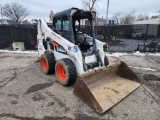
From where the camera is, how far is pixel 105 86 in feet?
12.2

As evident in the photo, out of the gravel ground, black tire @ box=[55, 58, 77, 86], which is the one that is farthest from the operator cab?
the gravel ground

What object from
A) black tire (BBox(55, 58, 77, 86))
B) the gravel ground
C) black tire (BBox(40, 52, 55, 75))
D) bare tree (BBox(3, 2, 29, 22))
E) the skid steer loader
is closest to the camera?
the gravel ground

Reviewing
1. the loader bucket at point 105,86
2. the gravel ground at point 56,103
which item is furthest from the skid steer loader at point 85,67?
the gravel ground at point 56,103

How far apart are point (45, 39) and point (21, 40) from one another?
684 centimetres

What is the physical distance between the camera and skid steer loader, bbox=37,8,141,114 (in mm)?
3244

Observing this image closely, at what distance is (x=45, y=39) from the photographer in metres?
5.11

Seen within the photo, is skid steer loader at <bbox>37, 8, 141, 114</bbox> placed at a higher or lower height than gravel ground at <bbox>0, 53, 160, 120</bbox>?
higher

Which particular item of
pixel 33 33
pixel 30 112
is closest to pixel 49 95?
pixel 30 112

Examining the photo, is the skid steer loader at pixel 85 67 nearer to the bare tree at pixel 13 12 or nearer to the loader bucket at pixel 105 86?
the loader bucket at pixel 105 86

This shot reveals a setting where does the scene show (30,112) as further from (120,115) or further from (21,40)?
(21,40)

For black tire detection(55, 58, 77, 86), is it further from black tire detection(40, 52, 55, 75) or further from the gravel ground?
black tire detection(40, 52, 55, 75)

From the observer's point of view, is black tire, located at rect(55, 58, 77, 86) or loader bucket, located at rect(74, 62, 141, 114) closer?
loader bucket, located at rect(74, 62, 141, 114)

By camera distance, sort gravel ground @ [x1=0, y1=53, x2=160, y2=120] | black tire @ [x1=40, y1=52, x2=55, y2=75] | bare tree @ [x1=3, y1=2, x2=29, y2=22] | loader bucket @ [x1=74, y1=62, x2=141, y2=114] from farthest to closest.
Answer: bare tree @ [x1=3, y1=2, x2=29, y2=22], black tire @ [x1=40, y1=52, x2=55, y2=75], loader bucket @ [x1=74, y1=62, x2=141, y2=114], gravel ground @ [x1=0, y1=53, x2=160, y2=120]

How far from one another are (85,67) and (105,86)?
72cm
